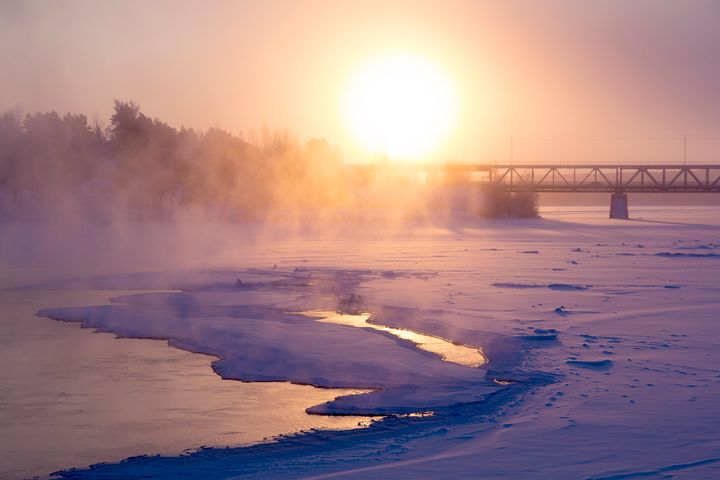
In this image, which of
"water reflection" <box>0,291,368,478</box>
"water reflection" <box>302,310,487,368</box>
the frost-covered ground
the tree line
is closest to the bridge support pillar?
the tree line

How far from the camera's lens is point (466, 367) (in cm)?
1198

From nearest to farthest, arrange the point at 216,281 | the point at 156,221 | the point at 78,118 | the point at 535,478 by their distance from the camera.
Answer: the point at 535,478 → the point at 216,281 → the point at 156,221 → the point at 78,118

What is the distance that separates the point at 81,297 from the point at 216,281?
4.50 metres

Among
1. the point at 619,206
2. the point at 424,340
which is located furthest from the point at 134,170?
the point at 424,340

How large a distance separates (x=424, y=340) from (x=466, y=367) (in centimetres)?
237

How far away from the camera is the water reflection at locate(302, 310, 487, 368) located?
1276cm

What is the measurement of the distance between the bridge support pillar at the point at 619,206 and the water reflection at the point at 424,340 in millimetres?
75030

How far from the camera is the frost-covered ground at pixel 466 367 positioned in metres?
7.85

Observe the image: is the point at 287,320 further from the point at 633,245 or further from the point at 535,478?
the point at 633,245

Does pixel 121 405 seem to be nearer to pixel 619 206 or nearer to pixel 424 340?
pixel 424 340

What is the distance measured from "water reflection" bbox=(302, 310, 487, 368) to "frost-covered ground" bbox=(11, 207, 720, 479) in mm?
222

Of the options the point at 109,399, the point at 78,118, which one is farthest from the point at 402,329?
the point at 78,118

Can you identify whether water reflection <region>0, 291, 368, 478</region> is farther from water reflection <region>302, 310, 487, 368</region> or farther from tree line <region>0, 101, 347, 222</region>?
tree line <region>0, 101, 347, 222</region>

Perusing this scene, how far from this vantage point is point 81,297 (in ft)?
65.6
